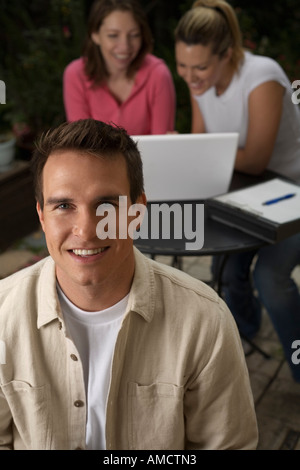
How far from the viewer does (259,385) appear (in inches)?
92.6

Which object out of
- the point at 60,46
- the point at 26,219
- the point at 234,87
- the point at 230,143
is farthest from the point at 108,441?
the point at 60,46

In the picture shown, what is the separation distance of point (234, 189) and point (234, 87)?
0.40 m

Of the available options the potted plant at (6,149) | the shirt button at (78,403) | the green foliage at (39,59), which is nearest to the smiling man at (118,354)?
the shirt button at (78,403)

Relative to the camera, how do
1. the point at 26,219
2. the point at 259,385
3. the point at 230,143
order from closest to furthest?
the point at 230,143, the point at 259,385, the point at 26,219

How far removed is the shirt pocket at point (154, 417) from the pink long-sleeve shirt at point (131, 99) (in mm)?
1573

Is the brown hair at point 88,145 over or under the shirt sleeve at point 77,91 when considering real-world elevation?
over

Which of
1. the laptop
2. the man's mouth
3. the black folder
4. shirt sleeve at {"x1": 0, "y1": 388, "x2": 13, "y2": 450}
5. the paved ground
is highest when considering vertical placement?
the man's mouth

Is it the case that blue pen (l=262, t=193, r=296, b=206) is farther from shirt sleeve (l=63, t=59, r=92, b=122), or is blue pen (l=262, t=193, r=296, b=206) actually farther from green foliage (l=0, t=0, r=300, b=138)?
green foliage (l=0, t=0, r=300, b=138)

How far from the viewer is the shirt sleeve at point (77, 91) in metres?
2.58

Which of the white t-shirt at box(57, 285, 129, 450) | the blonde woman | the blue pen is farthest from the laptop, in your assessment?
the white t-shirt at box(57, 285, 129, 450)

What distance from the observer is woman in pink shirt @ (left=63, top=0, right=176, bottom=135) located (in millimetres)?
2465

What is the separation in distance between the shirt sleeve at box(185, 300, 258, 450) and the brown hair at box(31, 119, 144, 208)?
0.35m

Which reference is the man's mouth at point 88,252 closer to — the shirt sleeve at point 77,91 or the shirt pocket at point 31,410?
the shirt pocket at point 31,410

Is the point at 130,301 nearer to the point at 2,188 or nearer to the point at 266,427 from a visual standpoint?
the point at 266,427
